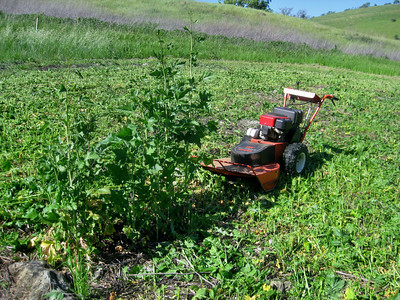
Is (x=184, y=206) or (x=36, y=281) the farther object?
(x=184, y=206)

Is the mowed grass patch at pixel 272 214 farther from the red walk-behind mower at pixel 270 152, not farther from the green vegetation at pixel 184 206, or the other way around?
the red walk-behind mower at pixel 270 152

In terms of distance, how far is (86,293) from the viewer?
2.20 m

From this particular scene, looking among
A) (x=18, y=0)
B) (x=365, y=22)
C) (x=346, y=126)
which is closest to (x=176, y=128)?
(x=346, y=126)

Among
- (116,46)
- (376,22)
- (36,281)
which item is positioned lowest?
(36,281)

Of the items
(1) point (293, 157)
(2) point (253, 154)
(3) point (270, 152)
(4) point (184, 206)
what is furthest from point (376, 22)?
(4) point (184, 206)

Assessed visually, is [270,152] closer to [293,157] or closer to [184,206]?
[293,157]

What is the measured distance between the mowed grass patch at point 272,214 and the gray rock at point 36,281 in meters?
0.43

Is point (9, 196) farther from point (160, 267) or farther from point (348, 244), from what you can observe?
point (348, 244)

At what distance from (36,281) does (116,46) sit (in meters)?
11.0

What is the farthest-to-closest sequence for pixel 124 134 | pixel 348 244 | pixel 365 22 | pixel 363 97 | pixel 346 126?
pixel 365 22 → pixel 363 97 → pixel 346 126 → pixel 348 244 → pixel 124 134

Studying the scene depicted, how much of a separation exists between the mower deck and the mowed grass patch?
0.15m

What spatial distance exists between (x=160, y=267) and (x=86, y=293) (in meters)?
0.52

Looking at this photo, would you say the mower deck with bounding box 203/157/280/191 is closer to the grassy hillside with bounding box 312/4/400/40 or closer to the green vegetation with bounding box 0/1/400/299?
the green vegetation with bounding box 0/1/400/299

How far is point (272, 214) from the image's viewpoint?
3.27m
